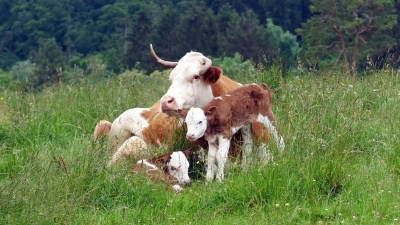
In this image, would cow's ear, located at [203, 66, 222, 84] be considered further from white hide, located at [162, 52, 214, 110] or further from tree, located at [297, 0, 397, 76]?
tree, located at [297, 0, 397, 76]

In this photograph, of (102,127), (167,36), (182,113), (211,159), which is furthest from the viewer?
(167,36)

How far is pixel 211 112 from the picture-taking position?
7211 millimetres

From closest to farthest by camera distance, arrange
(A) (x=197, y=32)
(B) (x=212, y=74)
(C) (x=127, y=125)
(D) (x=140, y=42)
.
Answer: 1. (B) (x=212, y=74)
2. (C) (x=127, y=125)
3. (A) (x=197, y=32)
4. (D) (x=140, y=42)

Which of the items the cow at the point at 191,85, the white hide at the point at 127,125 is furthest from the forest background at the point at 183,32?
the cow at the point at 191,85

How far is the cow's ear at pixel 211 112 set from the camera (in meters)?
7.20

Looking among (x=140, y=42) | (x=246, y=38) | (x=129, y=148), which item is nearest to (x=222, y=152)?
(x=129, y=148)

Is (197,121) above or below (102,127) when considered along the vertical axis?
above

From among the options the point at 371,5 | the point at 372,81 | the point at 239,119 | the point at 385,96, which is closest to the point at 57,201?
the point at 239,119

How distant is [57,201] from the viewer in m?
6.09

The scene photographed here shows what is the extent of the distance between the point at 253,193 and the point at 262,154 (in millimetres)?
813

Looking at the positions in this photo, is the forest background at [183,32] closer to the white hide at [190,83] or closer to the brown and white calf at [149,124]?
the brown and white calf at [149,124]

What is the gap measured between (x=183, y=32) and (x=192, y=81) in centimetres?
5182

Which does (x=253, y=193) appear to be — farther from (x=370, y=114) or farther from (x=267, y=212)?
(x=370, y=114)

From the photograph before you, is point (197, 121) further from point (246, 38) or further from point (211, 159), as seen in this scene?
point (246, 38)
